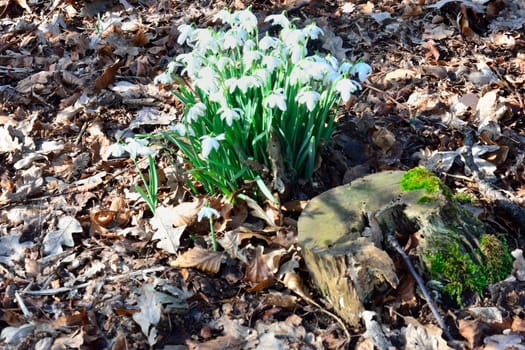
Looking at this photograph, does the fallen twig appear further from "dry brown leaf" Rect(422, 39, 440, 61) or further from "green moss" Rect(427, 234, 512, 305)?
"dry brown leaf" Rect(422, 39, 440, 61)

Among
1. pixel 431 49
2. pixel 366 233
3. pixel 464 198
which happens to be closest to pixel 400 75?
pixel 431 49

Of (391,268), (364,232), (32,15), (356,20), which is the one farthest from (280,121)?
(32,15)

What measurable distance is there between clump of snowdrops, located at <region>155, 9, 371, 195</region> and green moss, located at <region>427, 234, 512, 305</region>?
0.76m

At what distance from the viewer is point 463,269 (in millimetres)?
2285

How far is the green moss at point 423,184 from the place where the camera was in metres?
2.36

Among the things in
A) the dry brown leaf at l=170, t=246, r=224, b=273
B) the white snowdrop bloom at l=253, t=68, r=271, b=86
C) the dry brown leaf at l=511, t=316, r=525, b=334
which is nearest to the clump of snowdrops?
the white snowdrop bloom at l=253, t=68, r=271, b=86

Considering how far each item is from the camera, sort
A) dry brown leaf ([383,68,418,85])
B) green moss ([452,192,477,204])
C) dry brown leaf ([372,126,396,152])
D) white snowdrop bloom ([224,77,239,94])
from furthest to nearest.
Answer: dry brown leaf ([383,68,418,85]), dry brown leaf ([372,126,396,152]), green moss ([452,192,477,204]), white snowdrop bloom ([224,77,239,94])

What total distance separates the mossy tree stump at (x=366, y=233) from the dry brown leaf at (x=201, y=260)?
44cm

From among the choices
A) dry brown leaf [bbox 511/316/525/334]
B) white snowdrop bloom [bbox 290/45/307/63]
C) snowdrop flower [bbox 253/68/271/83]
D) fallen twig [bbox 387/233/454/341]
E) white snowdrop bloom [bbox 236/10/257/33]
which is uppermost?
white snowdrop bloom [bbox 236/10/257/33]

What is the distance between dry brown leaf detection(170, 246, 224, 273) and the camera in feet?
8.36

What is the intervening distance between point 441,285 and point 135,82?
8.34ft

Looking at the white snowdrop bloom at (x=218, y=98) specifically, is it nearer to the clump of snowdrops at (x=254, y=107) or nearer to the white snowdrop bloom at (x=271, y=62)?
the clump of snowdrops at (x=254, y=107)

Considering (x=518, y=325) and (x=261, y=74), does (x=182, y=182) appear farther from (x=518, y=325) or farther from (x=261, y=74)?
(x=518, y=325)

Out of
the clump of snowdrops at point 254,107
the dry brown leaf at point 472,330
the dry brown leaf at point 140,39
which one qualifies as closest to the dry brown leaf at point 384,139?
the clump of snowdrops at point 254,107
